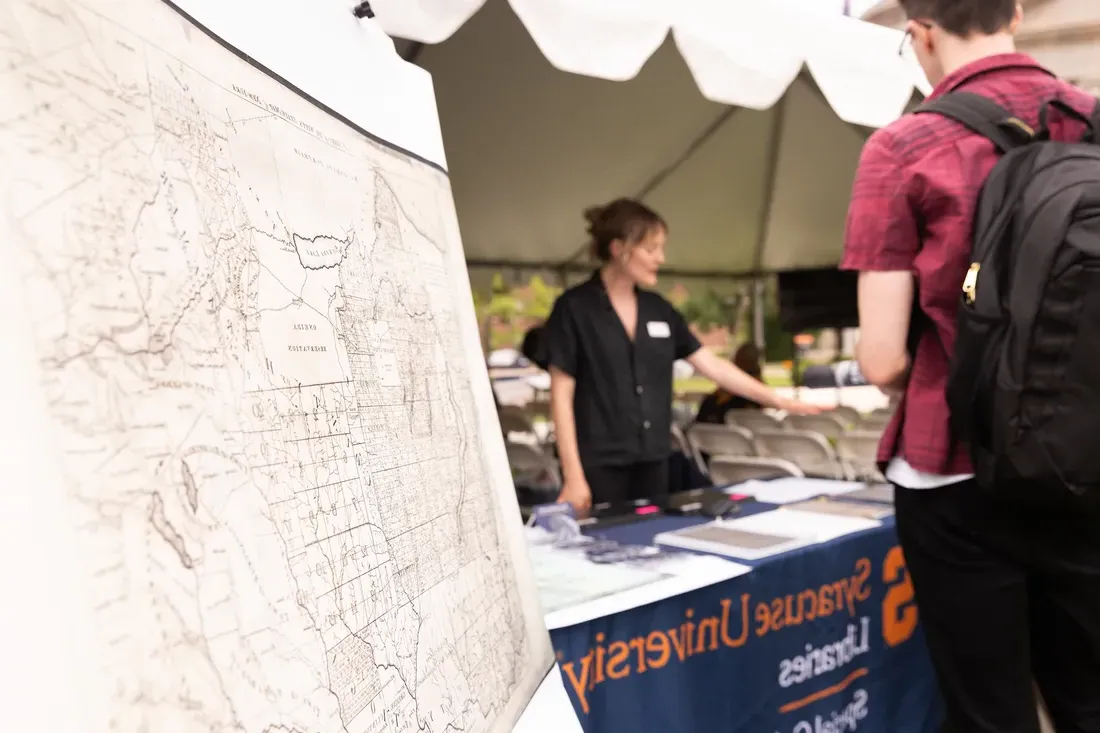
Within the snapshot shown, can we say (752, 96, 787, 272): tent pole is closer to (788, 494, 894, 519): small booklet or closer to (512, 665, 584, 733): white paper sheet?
(788, 494, 894, 519): small booklet

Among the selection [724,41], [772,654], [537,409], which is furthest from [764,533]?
[537,409]

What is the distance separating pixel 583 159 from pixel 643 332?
2.48 m

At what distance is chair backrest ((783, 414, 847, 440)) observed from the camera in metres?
3.15

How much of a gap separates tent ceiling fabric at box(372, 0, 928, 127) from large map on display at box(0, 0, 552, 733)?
2.67ft

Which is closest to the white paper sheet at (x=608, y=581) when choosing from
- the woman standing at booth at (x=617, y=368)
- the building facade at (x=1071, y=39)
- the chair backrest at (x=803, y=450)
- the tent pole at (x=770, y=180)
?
the woman standing at booth at (x=617, y=368)

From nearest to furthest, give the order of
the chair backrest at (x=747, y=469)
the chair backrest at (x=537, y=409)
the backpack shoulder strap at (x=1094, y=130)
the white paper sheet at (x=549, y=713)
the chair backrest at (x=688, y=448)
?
the white paper sheet at (x=549, y=713), the backpack shoulder strap at (x=1094, y=130), the chair backrest at (x=747, y=469), the chair backrest at (x=688, y=448), the chair backrest at (x=537, y=409)

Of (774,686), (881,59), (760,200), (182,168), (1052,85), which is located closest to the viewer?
(182,168)

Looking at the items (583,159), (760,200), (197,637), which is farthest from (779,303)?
(197,637)

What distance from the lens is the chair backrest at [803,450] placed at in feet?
9.02

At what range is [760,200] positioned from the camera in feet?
16.9

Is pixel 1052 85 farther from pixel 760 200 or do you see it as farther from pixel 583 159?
pixel 760 200

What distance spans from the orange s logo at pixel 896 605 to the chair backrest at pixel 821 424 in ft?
4.76

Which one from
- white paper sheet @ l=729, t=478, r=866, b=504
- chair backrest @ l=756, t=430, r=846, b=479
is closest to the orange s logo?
white paper sheet @ l=729, t=478, r=866, b=504

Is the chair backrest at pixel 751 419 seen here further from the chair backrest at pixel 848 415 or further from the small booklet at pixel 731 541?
the small booklet at pixel 731 541
